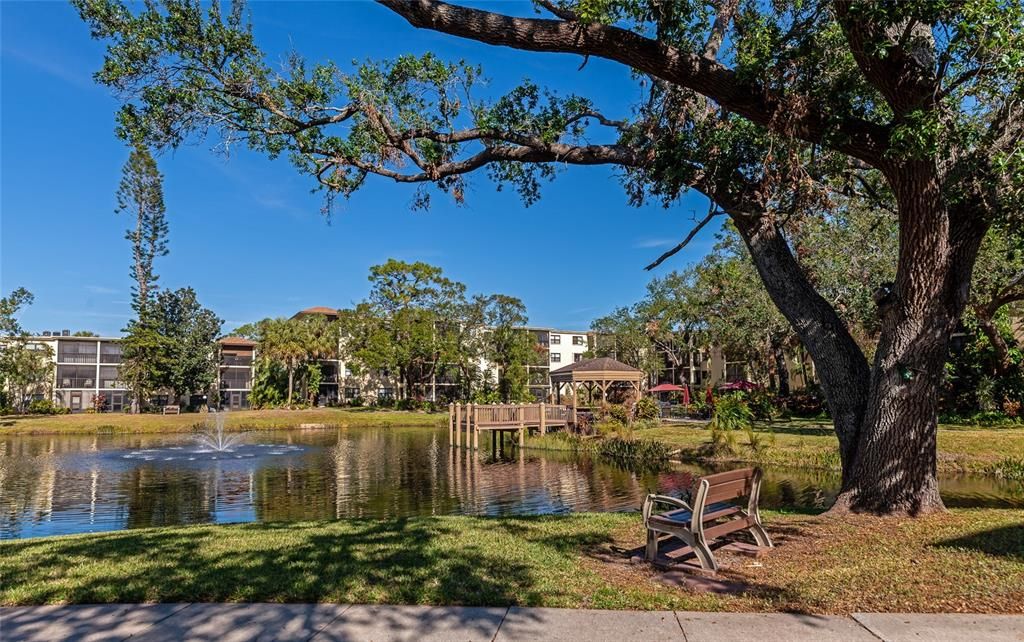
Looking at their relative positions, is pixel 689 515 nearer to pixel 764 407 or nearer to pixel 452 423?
pixel 452 423

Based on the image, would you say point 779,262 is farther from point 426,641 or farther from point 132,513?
point 132,513

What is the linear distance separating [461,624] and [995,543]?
5.24 m

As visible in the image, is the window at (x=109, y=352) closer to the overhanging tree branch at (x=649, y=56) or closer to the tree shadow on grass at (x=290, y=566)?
the tree shadow on grass at (x=290, y=566)

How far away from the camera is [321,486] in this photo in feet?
51.4

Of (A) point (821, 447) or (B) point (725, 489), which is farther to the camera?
(A) point (821, 447)

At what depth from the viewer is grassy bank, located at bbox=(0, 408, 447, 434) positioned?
117 feet

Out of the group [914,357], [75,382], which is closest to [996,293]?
[914,357]

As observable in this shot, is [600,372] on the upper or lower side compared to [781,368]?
lower

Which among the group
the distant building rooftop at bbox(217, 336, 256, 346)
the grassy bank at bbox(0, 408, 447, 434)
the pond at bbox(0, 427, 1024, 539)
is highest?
the distant building rooftop at bbox(217, 336, 256, 346)

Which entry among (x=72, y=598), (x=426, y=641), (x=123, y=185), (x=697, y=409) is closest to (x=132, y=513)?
(x=72, y=598)

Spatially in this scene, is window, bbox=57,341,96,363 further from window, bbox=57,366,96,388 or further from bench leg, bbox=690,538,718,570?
bench leg, bbox=690,538,718,570

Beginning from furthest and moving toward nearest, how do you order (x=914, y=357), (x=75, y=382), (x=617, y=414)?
(x=75, y=382) → (x=617, y=414) → (x=914, y=357)

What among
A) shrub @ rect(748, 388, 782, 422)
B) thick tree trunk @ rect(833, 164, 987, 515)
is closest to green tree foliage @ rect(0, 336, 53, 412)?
shrub @ rect(748, 388, 782, 422)

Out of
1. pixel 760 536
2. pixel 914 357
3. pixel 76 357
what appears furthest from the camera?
pixel 76 357
